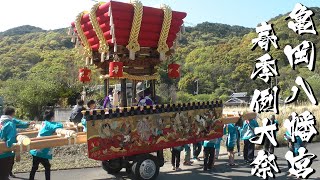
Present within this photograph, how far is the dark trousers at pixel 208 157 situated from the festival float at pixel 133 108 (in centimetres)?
48

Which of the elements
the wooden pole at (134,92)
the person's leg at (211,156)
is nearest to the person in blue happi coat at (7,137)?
the wooden pole at (134,92)

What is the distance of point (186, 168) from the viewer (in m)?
9.74

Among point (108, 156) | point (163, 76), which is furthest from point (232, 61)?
point (108, 156)

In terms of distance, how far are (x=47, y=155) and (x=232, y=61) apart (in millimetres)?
48497

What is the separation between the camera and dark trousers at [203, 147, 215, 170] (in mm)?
9227

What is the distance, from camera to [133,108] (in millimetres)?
7266

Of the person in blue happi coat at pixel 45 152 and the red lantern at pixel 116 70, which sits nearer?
the person in blue happi coat at pixel 45 152

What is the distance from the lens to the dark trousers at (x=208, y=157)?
9227 mm

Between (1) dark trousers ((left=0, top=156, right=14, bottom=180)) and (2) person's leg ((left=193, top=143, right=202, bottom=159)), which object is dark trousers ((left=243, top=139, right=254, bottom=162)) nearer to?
(2) person's leg ((left=193, top=143, right=202, bottom=159))

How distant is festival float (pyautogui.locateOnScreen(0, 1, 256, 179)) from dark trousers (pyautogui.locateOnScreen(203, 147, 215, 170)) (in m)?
0.48

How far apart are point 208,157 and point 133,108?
10.4 ft

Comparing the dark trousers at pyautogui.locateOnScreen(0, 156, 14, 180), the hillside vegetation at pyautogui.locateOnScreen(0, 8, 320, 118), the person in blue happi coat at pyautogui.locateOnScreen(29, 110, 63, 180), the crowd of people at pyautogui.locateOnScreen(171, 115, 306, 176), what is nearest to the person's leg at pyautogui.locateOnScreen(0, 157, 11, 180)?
the dark trousers at pyautogui.locateOnScreen(0, 156, 14, 180)

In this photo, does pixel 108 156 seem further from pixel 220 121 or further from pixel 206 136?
pixel 220 121

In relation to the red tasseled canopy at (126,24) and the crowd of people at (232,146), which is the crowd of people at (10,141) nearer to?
the red tasseled canopy at (126,24)
